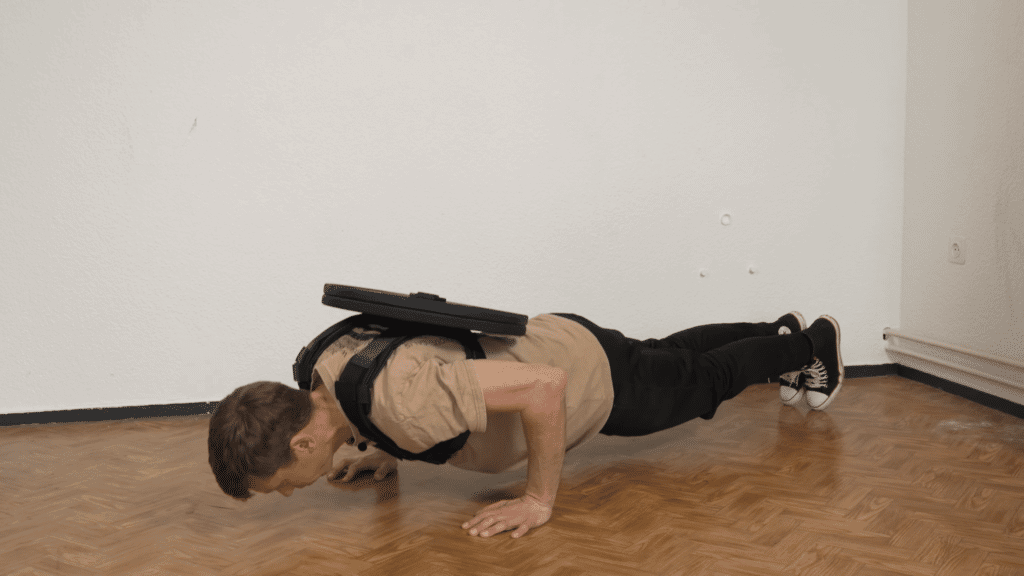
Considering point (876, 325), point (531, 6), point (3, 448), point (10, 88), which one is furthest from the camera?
point (876, 325)

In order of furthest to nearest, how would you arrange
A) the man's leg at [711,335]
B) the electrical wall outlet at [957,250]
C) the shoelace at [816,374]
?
1. the electrical wall outlet at [957,250]
2. the shoelace at [816,374]
3. the man's leg at [711,335]

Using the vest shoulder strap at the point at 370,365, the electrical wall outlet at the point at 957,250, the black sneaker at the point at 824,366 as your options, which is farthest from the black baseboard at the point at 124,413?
the vest shoulder strap at the point at 370,365

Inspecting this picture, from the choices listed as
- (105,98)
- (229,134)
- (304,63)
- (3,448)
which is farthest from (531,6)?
(3,448)

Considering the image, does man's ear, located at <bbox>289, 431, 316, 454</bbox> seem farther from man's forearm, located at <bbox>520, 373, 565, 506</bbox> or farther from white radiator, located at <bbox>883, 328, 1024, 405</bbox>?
white radiator, located at <bbox>883, 328, 1024, 405</bbox>

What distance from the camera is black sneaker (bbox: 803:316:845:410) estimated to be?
3.05 meters

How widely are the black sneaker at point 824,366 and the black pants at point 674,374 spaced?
21cm

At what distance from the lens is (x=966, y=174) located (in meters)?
3.53

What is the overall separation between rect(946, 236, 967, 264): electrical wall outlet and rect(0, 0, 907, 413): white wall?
414 millimetres

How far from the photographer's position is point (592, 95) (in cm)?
383

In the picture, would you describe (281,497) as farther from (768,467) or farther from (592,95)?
(592,95)

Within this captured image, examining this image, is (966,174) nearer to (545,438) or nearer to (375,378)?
(545,438)

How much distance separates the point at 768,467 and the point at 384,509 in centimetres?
128

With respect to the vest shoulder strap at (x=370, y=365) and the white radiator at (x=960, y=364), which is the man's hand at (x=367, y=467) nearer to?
the vest shoulder strap at (x=370, y=365)

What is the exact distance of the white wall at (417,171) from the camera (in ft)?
11.7
